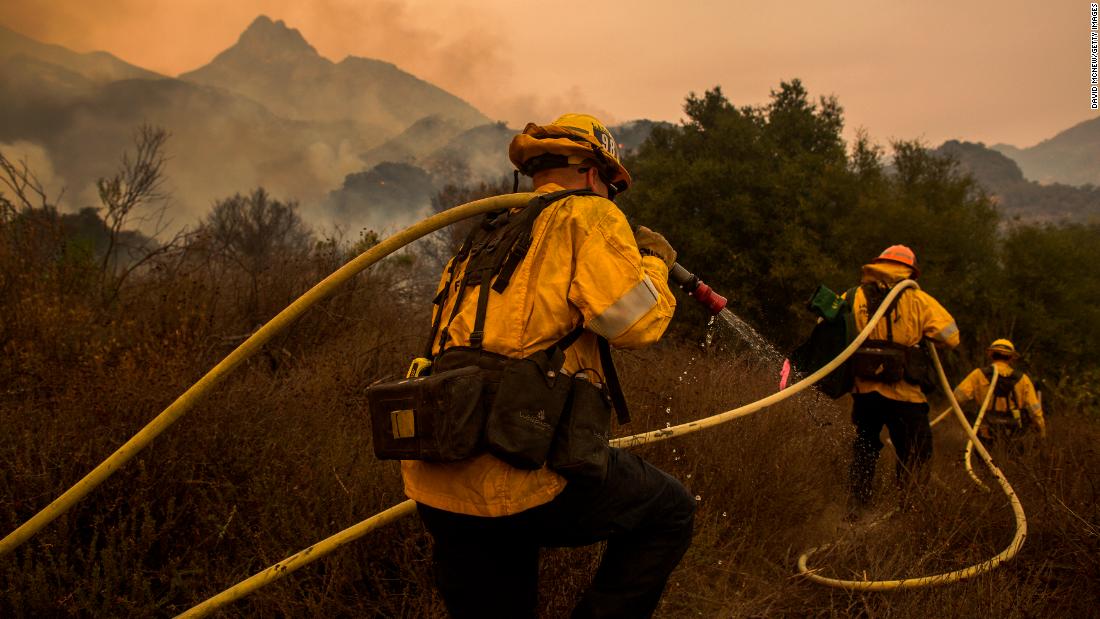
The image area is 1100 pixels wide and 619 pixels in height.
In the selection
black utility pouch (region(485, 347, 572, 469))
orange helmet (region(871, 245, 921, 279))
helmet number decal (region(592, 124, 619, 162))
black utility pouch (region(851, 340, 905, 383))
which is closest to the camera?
black utility pouch (region(485, 347, 572, 469))

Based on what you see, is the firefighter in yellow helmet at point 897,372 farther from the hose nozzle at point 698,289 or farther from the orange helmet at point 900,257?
the hose nozzle at point 698,289

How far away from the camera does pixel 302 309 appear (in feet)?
7.51

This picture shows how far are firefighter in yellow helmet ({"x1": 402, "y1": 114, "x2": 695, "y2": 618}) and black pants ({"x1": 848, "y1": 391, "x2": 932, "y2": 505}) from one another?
12.7ft

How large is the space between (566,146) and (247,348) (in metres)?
1.32

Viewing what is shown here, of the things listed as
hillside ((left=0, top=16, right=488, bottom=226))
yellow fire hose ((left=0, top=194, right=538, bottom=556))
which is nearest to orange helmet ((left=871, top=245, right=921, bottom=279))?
yellow fire hose ((left=0, top=194, right=538, bottom=556))

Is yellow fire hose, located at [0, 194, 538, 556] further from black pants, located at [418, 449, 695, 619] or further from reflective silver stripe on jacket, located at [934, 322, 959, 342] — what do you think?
reflective silver stripe on jacket, located at [934, 322, 959, 342]

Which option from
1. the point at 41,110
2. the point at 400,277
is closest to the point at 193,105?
the point at 41,110

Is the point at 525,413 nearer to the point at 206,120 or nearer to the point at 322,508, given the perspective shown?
the point at 322,508

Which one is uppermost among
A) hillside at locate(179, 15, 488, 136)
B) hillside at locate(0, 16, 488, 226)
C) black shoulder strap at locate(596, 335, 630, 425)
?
hillside at locate(179, 15, 488, 136)

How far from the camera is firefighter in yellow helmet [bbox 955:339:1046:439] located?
7.45 meters

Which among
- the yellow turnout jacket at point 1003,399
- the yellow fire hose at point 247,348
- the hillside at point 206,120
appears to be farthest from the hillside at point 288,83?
the yellow fire hose at point 247,348

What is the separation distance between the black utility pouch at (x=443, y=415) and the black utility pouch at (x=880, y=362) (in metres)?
4.52

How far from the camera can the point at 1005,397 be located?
300 inches

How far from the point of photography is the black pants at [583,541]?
6.27 ft
